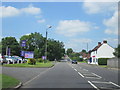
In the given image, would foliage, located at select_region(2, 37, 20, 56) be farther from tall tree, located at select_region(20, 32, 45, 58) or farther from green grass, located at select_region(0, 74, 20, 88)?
green grass, located at select_region(0, 74, 20, 88)

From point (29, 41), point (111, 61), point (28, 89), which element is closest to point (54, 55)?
point (29, 41)

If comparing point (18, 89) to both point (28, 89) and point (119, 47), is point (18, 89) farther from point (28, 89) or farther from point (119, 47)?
point (119, 47)

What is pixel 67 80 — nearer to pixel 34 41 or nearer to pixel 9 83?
pixel 9 83

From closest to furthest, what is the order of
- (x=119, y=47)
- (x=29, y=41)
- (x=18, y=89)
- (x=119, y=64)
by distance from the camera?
(x=18, y=89)
(x=119, y=64)
(x=119, y=47)
(x=29, y=41)

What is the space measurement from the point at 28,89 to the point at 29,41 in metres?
112

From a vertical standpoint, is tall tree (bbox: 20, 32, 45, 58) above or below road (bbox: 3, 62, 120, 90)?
above

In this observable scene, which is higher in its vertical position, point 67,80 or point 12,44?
point 12,44

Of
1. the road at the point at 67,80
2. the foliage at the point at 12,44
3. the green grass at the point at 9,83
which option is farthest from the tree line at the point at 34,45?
the green grass at the point at 9,83

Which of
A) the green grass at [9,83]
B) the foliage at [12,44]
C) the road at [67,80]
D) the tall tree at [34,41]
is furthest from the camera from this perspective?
the tall tree at [34,41]

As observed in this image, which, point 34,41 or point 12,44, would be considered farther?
point 34,41

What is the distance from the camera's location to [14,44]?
379 feet

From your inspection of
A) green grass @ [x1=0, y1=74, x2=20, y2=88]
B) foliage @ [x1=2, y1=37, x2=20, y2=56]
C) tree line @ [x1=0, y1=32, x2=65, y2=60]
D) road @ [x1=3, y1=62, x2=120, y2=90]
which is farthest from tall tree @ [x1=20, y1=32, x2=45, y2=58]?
green grass @ [x1=0, y1=74, x2=20, y2=88]

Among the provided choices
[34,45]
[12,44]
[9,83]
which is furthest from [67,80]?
[34,45]

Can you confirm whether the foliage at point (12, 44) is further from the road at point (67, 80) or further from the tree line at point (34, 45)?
the road at point (67, 80)
